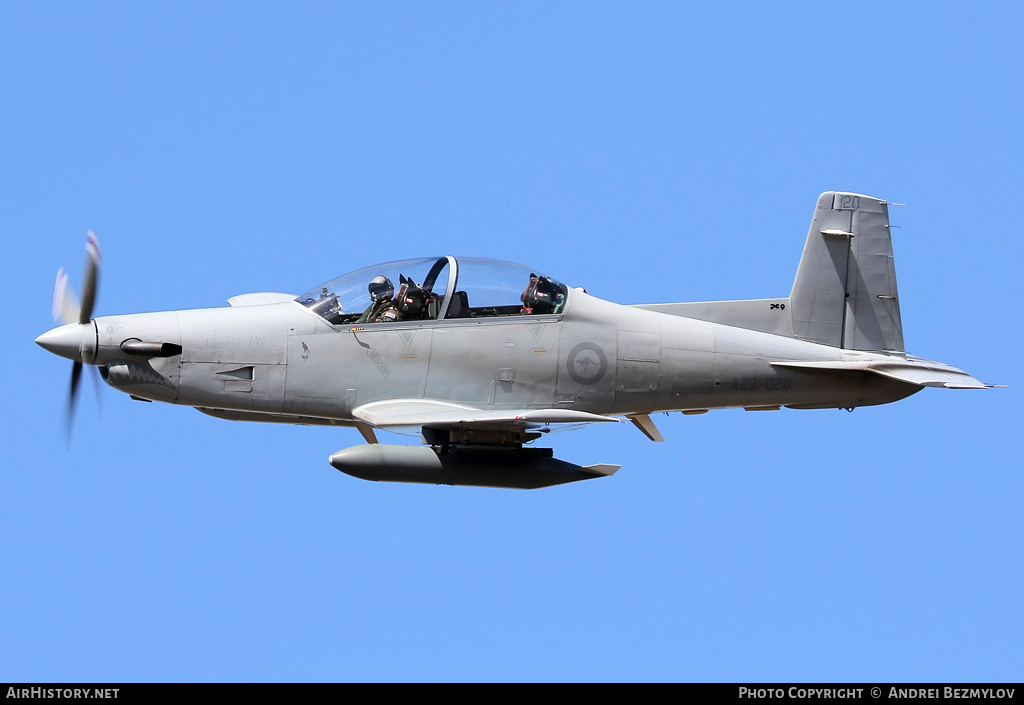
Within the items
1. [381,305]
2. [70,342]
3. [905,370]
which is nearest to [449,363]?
[381,305]

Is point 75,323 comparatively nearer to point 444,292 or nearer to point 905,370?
point 444,292

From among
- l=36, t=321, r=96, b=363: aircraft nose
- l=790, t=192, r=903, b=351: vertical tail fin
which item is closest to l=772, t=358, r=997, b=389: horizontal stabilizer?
l=790, t=192, r=903, b=351: vertical tail fin

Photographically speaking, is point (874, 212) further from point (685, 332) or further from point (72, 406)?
point (72, 406)

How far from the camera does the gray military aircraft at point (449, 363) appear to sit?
17141 mm

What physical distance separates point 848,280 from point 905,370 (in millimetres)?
1371

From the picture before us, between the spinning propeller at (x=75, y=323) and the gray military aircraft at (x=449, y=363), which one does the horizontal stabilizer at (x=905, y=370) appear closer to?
the gray military aircraft at (x=449, y=363)

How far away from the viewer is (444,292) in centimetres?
1742

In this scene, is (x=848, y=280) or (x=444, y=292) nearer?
(x=444, y=292)

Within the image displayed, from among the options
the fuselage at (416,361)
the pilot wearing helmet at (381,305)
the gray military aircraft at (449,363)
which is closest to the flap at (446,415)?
the gray military aircraft at (449,363)

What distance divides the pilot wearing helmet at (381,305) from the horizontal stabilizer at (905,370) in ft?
15.2

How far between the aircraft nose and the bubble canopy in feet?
8.12

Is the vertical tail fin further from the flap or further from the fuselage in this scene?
the flap

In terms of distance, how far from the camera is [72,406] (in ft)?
57.6
